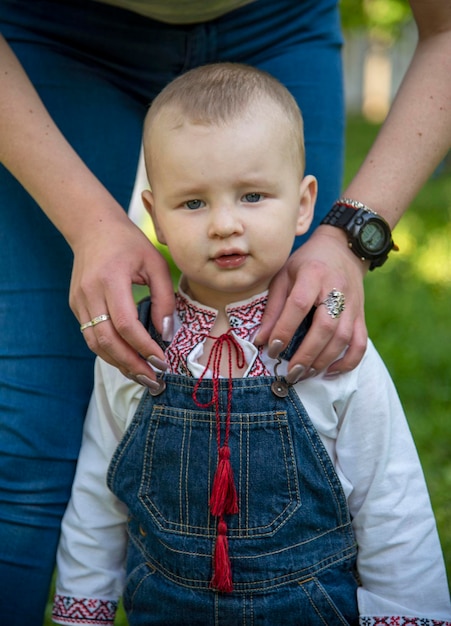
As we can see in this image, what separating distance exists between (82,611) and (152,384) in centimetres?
68

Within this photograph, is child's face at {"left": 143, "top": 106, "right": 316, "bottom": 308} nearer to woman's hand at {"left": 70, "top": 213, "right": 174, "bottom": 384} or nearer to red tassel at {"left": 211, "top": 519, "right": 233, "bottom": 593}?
woman's hand at {"left": 70, "top": 213, "right": 174, "bottom": 384}

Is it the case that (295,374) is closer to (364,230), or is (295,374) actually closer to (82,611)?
(364,230)

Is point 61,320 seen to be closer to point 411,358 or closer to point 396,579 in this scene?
point 396,579

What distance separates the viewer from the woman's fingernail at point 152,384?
191 cm

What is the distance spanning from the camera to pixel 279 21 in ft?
7.69

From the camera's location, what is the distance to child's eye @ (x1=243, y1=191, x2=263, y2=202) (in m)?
1.86

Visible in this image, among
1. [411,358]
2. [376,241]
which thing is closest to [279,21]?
[376,241]

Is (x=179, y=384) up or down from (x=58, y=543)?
up

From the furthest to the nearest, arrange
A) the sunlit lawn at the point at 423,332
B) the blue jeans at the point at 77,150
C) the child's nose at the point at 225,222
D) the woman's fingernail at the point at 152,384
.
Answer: the sunlit lawn at the point at 423,332 → the blue jeans at the point at 77,150 → the woman's fingernail at the point at 152,384 → the child's nose at the point at 225,222

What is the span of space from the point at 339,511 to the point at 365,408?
0.25 m

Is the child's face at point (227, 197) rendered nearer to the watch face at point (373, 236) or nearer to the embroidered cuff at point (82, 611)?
the watch face at point (373, 236)

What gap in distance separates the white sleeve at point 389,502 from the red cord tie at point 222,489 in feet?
0.84

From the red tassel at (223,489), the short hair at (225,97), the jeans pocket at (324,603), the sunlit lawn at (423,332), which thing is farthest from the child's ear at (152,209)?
the sunlit lawn at (423,332)

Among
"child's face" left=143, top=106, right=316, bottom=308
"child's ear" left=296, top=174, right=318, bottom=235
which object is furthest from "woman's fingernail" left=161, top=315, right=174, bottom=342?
"child's ear" left=296, top=174, right=318, bottom=235
